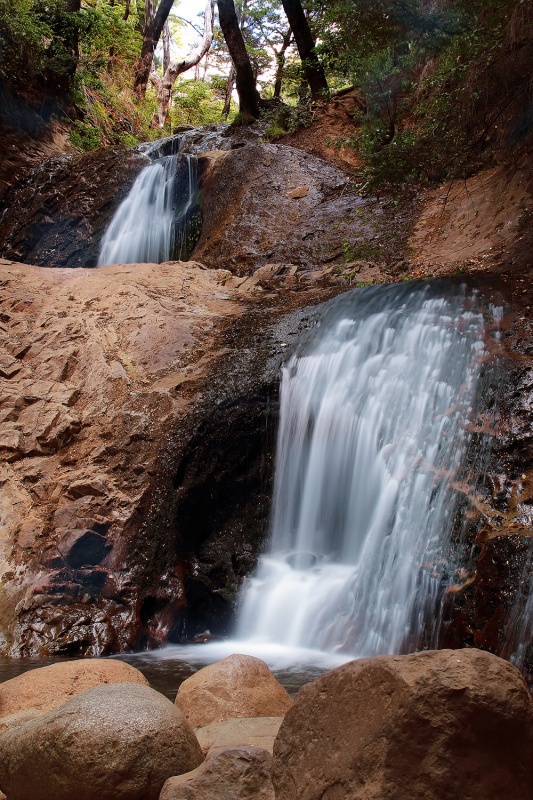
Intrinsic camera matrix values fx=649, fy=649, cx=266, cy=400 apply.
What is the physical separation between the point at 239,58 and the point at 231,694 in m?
17.3

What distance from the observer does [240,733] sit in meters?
3.23

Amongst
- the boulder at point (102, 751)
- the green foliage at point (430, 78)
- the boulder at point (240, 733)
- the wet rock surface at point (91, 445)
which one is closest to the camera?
the boulder at point (102, 751)

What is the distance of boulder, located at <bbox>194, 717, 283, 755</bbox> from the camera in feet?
9.96

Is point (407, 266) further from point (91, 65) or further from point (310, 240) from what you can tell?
point (91, 65)

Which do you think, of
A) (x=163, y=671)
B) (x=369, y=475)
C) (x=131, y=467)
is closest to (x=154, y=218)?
(x=131, y=467)

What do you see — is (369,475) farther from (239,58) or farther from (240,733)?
(239,58)

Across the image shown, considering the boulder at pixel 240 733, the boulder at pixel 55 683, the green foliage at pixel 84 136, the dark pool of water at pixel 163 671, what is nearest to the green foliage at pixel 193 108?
the green foliage at pixel 84 136

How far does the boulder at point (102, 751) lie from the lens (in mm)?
2768

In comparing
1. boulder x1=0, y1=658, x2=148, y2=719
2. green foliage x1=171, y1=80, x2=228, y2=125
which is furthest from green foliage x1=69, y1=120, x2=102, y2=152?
boulder x1=0, y1=658, x2=148, y2=719

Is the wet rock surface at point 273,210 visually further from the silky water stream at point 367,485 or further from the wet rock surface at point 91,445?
the silky water stream at point 367,485

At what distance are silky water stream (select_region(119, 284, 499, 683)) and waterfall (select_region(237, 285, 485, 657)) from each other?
0.01 metres

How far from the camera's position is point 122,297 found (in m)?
10.0

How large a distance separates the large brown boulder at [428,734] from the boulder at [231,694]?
168 cm

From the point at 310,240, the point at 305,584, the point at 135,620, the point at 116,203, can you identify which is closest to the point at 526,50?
the point at 310,240
